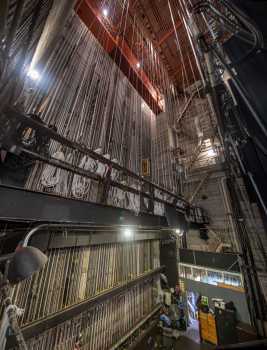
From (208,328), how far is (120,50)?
32.5ft

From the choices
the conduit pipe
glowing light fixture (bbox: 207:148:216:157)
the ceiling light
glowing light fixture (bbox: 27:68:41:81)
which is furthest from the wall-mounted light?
the ceiling light

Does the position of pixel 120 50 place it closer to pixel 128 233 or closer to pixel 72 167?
pixel 72 167

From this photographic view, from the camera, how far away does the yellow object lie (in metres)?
A: 4.46

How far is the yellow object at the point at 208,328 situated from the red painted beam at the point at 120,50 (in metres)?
8.80

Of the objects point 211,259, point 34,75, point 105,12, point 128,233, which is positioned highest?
point 105,12

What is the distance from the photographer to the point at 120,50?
5.26 meters

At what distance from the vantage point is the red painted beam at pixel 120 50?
448cm

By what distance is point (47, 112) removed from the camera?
2.44 m

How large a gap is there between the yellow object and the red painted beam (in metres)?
8.80

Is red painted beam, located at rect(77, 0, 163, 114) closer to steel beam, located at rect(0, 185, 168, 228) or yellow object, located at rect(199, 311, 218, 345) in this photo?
steel beam, located at rect(0, 185, 168, 228)

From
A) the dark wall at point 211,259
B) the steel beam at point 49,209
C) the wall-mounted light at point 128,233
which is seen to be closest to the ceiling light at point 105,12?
the steel beam at point 49,209

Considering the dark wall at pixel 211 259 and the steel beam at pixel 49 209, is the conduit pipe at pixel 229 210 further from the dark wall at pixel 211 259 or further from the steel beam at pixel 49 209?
the steel beam at pixel 49 209

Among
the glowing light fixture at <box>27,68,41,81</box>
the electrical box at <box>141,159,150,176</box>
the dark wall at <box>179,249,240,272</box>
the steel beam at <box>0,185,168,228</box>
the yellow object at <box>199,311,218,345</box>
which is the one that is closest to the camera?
the steel beam at <box>0,185,168,228</box>

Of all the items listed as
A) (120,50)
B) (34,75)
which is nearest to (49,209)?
(34,75)
